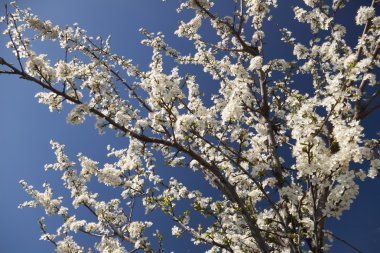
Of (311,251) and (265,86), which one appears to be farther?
(265,86)

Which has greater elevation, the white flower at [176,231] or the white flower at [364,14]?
the white flower at [364,14]

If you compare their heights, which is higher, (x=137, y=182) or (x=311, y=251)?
(x=137, y=182)

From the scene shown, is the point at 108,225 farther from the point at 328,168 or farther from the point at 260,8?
the point at 260,8

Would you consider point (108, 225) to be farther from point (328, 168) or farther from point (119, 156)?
point (328, 168)

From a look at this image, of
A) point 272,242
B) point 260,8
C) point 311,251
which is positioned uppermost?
point 260,8

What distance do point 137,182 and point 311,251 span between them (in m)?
4.85

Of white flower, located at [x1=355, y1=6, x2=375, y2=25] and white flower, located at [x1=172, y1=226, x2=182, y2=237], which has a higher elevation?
white flower, located at [x1=355, y1=6, x2=375, y2=25]

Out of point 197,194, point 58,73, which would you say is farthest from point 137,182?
point 58,73

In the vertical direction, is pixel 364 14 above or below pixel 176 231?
above

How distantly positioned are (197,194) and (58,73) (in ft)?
21.2

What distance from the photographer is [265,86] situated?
10227 mm

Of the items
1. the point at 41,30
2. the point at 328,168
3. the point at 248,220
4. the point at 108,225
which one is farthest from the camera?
the point at 108,225

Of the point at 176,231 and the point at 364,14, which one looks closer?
the point at 364,14

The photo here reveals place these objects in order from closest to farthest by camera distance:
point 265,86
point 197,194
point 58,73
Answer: point 58,73
point 265,86
point 197,194
